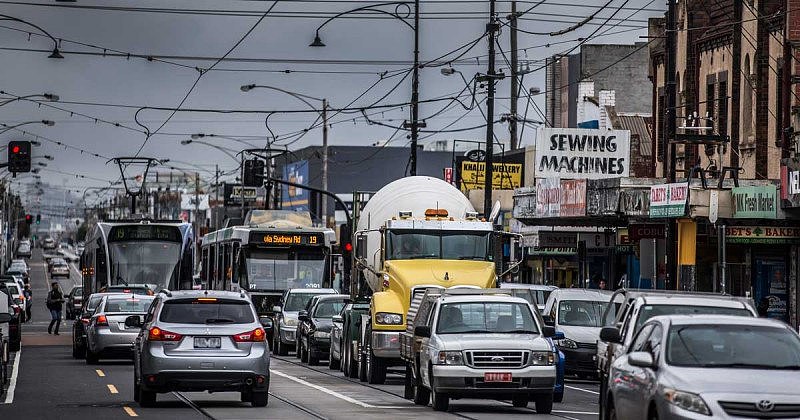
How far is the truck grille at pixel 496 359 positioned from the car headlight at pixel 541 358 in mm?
109

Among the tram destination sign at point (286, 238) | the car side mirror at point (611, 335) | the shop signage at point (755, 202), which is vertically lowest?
the car side mirror at point (611, 335)

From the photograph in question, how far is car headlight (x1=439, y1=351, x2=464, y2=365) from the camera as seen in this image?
22.8m

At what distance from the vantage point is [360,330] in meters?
32.2

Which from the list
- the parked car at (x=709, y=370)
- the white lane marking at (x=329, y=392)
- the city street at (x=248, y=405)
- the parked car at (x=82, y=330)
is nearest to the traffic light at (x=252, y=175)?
the parked car at (x=82, y=330)

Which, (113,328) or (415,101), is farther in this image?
(415,101)

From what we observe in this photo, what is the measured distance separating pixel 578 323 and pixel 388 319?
18.6ft

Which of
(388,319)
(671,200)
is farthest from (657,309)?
(671,200)

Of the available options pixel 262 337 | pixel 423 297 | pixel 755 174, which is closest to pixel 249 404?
pixel 262 337

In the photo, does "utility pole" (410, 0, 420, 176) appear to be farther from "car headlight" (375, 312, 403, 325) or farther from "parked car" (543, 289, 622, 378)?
"car headlight" (375, 312, 403, 325)

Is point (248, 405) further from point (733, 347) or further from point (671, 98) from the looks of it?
point (671, 98)

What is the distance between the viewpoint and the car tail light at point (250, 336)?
23.2 m

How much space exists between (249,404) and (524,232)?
32.5 metres

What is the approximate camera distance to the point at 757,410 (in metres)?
14.4

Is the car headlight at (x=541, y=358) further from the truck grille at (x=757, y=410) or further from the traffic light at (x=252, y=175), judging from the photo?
the traffic light at (x=252, y=175)
